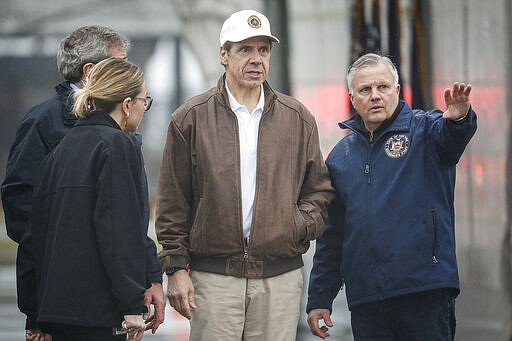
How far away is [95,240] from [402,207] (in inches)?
47.1

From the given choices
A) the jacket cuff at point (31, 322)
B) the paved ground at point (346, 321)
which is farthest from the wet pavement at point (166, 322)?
the jacket cuff at point (31, 322)

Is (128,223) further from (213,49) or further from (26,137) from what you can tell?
(213,49)

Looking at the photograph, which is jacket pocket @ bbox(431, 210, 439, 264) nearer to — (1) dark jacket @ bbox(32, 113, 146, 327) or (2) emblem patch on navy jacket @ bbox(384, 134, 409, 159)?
(2) emblem patch on navy jacket @ bbox(384, 134, 409, 159)

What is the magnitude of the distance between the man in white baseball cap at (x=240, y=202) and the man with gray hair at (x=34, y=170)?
0.14 metres

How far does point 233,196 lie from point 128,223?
2.00ft

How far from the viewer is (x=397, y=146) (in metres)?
4.27

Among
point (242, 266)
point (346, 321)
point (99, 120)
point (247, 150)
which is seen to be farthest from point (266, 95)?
point (346, 321)

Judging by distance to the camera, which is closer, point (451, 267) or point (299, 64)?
point (451, 267)

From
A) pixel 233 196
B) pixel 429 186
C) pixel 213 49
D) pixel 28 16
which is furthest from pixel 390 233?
pixel 28 16

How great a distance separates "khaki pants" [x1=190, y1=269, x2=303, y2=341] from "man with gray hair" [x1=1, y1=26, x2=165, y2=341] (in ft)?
0.60

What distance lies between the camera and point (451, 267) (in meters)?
4.20

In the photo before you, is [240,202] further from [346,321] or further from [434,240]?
[346,321]

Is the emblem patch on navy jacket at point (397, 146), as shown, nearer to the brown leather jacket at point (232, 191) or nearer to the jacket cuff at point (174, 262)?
the brown leather jacket at point (232, 191)

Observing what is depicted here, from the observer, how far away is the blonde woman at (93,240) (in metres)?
3.69
